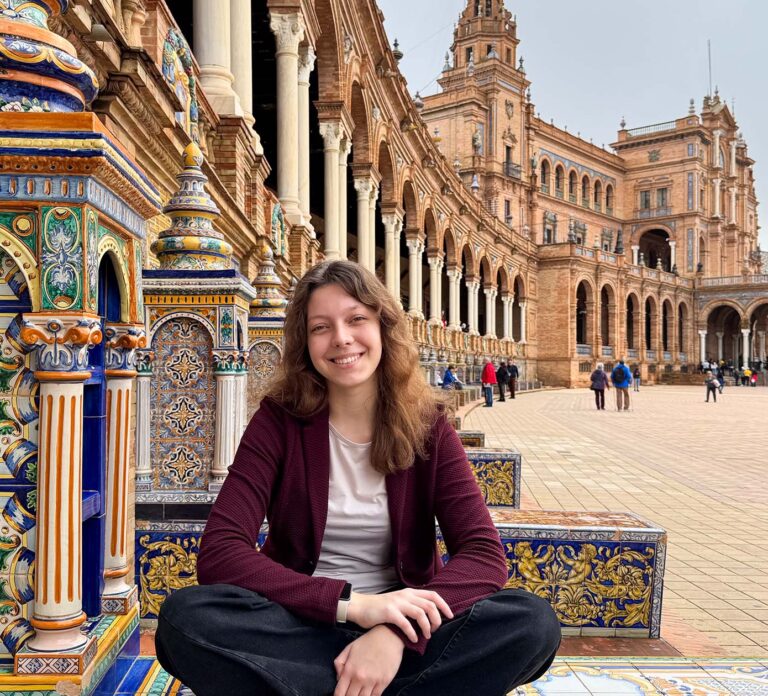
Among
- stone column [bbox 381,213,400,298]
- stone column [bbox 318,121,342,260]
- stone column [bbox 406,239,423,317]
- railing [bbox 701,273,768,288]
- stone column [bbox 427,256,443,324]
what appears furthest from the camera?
railing [bbox 701,273,768,288]

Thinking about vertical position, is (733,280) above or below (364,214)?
above

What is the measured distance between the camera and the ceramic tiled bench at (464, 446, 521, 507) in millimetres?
6496

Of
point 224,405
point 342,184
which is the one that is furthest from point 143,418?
point 342,184

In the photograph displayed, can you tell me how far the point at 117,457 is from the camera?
2125 millimetres

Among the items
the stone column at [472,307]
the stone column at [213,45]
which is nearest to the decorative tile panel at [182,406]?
the stone column at [213,45]

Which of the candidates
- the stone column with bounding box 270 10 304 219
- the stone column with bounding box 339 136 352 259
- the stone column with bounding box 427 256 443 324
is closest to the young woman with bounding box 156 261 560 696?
the stone column with bounding box 270 10 304 219

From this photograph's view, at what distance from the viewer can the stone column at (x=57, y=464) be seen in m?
1.72

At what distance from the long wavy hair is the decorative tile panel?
178 cm

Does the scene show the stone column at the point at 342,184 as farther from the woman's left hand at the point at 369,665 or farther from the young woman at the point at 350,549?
the woman's left hand at the point at 369,665

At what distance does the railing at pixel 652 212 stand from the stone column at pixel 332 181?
5200 cm

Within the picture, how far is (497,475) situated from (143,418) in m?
3.62

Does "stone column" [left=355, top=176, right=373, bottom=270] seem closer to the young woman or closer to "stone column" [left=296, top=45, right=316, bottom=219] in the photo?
"stone column" [left=296, top=45, right=316, bottom=219]

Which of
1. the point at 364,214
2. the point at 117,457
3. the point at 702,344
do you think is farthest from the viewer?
the point at 702,344

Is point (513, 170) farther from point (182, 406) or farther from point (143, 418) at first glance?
point (143, 418)
